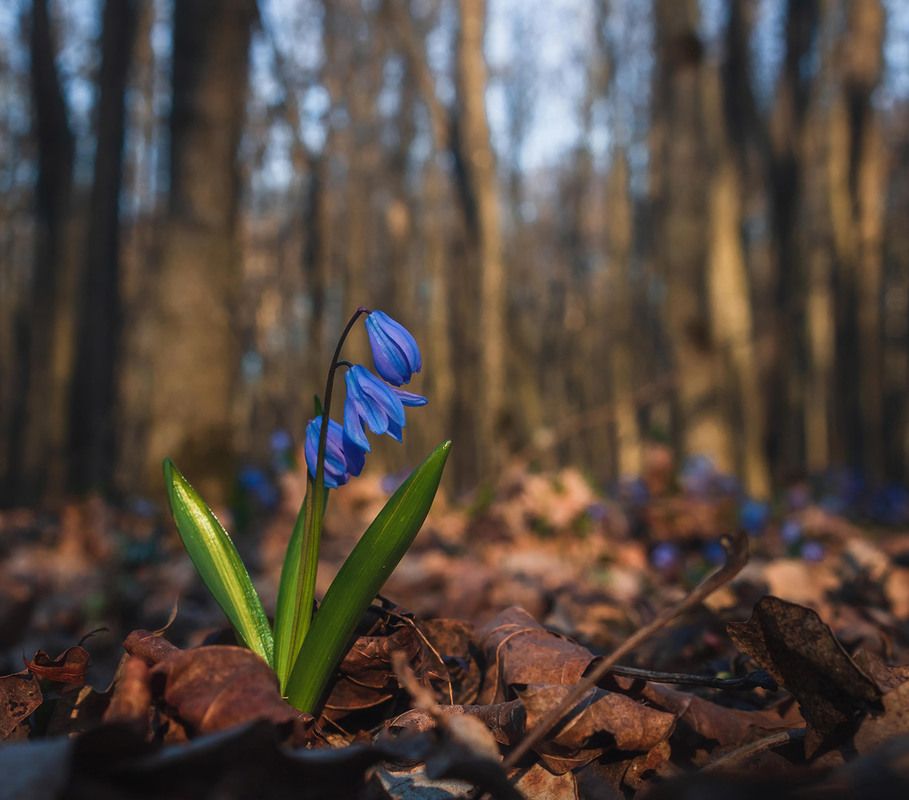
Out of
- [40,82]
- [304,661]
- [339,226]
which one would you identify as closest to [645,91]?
[339,226]

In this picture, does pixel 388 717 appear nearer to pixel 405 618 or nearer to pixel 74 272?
pixel 405 618

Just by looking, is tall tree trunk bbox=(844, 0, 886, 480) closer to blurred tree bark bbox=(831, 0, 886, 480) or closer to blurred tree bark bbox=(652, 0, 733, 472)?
blurred tree bark bbox=(831, 0, 886, 480)

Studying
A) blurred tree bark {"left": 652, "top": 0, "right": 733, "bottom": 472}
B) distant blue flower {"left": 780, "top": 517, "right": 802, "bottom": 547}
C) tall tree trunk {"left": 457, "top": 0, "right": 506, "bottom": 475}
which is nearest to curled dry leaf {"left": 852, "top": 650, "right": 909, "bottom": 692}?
distant blue flower {"left": 780, "top": 517, "right": 802, "bottom": 547}

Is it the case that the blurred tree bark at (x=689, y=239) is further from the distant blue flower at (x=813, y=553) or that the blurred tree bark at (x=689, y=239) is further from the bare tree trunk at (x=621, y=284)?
the bare tree trunk at (x=621, y=284)

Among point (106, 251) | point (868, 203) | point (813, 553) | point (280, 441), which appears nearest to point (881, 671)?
point (813, 553)

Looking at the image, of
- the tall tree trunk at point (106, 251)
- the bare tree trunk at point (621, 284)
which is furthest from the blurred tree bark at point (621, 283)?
the tall tree trunk at point (106, 251)

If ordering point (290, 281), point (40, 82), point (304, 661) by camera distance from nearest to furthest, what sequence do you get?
point (304, 661) → point (40, 82) → point (290, 281)
